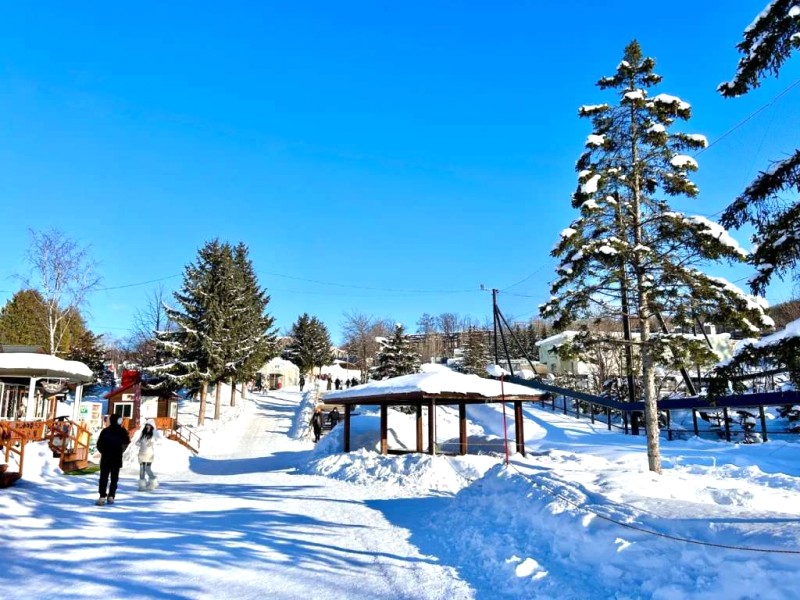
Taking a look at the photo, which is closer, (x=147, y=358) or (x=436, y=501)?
(x=436, y=501)

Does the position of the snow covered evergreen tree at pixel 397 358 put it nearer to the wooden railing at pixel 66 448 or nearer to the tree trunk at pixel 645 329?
the wooden railing at pixel 66 448

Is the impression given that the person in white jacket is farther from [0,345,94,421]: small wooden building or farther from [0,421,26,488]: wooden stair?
[0,345,94,421]: small wooden building

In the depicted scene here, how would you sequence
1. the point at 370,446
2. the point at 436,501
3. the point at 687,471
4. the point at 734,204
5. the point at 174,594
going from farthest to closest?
the point at 370,446 → the point at 687,471 → the point at 436,501 → the point at 734,204 → the point at 174,594

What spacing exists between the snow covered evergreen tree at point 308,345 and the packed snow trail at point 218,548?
5360cm

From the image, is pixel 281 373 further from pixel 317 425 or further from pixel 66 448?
pixel 66 448

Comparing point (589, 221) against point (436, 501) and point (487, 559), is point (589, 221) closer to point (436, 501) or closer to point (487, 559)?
point (436, 501)

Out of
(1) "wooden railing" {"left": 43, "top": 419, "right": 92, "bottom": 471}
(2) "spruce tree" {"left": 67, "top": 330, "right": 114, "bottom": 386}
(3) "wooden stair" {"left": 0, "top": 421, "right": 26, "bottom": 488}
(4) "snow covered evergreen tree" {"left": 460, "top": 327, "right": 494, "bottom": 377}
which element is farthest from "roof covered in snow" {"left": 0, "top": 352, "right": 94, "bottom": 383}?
(2) "spruce tree" {"left": 67, "top": 330, "right": 114, "bottom": 386}

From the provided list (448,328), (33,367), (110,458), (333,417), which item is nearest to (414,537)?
(110,458)

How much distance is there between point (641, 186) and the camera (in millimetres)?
14984

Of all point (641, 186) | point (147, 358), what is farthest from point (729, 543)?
point (147, 358)

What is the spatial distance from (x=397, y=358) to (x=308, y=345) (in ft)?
82.4

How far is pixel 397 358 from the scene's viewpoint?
140 feet

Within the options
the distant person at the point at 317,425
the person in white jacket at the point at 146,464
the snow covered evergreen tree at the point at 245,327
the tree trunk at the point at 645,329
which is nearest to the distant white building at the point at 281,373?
the snow covered evergreen tree at the point at 245,327

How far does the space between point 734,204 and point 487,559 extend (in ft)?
17.8
